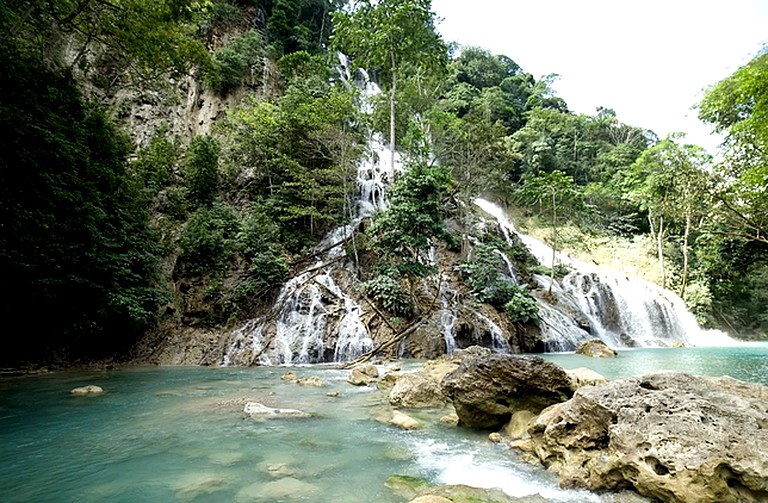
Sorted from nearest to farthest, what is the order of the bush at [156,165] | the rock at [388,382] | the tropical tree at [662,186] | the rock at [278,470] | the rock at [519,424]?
1. the rock at [278,470]
2. the rock at [519,424]
3. the rock at [388,382]
4. the bush at [156,165]
5. the tropical tree at [662,186]

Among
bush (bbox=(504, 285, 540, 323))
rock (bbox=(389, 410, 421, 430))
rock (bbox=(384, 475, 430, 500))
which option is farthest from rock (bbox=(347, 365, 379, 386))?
bush (bbox=(504, 285, 540, 323))

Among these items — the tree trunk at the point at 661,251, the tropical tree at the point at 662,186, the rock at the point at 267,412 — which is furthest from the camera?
the tree trunk at the point at 661,251

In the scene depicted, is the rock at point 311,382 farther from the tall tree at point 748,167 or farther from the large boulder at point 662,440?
the tall tree at point 748,167

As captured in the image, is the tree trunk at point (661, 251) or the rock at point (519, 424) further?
the tree trunk at point (661, 251)

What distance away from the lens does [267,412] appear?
591 centimetres

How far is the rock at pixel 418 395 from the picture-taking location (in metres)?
6.37

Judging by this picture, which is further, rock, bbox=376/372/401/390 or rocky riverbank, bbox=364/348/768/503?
rock, bbox=376/372/401/390

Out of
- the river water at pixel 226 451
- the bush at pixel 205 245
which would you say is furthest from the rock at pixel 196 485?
the bush at pixel 205 245

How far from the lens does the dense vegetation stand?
8023mm

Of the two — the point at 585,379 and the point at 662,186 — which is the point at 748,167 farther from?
the point at 662,186

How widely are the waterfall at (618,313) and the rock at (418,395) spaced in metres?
→ 10.9

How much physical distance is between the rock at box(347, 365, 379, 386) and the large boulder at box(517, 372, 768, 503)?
4.58 metres

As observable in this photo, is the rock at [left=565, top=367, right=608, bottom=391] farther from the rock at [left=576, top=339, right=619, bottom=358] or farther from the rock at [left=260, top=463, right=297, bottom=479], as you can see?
the rock at [left=576, top=339, right=619, bottom=358]

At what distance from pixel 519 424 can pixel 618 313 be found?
59.1 feet
